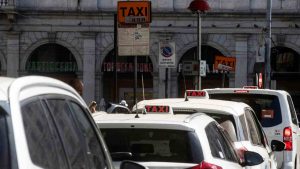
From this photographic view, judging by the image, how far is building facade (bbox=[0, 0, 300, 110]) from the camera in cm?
4475

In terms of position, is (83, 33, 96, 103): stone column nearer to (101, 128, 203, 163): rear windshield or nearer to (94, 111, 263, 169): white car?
(94, 111, 263, 169): white car

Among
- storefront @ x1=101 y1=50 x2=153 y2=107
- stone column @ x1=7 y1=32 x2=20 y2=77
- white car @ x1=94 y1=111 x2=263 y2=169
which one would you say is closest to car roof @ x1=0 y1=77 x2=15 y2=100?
white car @ x1=94 y1=111 x2=263 y2=169

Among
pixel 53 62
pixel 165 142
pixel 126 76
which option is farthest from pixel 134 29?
pixel 53 62

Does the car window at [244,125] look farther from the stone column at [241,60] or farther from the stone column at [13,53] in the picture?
the stone column at [13,53]

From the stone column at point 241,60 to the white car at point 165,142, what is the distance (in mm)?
38119

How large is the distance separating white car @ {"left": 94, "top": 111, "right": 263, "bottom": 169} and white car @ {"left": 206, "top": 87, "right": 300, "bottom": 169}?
636cm

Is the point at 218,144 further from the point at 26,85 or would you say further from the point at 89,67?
the point at 89,67

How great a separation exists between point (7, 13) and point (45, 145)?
1674 inches

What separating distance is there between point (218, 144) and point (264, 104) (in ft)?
22.0

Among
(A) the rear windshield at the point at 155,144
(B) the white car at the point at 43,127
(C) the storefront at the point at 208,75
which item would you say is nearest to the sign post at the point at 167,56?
(A) the rear windshield at the point at 155,144

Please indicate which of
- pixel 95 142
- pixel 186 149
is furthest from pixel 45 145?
pixel 186 149

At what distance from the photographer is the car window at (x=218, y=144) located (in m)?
6.61

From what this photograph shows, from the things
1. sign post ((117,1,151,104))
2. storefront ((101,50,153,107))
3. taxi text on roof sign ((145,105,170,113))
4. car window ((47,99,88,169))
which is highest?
sign post ((117,1,151,104))

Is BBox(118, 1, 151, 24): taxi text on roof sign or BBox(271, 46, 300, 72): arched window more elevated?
BBox(118, 1, 151, 24): taxi text on roof sign
